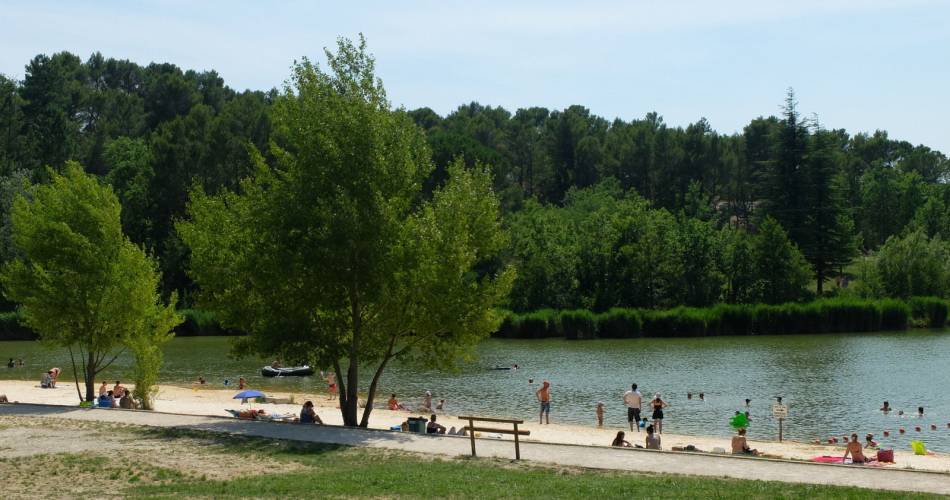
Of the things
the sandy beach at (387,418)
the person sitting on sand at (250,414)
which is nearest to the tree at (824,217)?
the sandy beach at (387,418)

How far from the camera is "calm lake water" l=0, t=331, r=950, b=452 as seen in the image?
37.5m

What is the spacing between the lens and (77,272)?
107 feet

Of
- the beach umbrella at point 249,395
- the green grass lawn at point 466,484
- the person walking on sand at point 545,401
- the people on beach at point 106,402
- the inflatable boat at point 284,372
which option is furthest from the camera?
the inflatable boat at point 284,372

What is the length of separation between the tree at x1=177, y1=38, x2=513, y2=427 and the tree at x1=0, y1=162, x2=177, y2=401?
25.1ft

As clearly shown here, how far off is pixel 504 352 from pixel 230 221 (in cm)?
3886

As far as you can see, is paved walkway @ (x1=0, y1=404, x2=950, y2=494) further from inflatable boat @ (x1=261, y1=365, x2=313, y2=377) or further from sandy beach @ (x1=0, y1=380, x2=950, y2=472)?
inflatable boat @ (x1=261, y1=365, x2=313, y2=377)

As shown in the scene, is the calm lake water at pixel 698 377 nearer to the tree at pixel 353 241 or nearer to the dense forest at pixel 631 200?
the tree at pixel 353 241

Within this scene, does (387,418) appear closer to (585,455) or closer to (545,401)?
(545,401)

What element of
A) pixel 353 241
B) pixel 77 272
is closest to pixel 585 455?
pixel 353 241

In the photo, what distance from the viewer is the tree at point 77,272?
1278 inches

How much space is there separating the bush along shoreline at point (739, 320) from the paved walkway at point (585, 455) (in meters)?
49.6

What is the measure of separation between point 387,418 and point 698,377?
1930 centimetres

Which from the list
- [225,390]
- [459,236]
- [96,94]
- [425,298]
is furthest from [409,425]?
[96,94]

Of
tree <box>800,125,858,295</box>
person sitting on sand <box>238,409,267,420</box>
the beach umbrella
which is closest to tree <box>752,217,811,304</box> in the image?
tree <box>800,125,858,295</box>
